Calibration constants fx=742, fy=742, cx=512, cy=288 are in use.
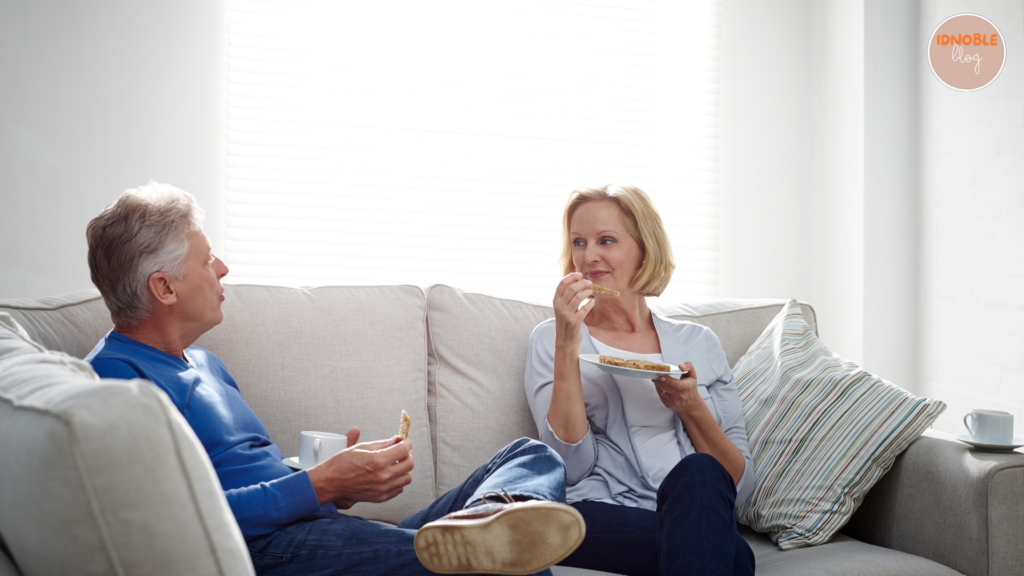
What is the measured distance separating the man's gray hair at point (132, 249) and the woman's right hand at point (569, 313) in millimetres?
791

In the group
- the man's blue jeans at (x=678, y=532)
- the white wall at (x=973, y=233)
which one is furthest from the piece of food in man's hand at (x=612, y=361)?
the white wall at (x=973, y=233)

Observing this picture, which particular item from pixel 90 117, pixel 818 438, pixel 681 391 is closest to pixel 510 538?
pixel 681 391

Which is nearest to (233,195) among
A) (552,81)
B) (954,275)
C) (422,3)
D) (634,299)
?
(422,3)

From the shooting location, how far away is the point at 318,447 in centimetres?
137

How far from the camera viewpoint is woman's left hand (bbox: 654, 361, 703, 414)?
163cm

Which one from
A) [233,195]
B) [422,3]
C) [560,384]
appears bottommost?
[560,384]

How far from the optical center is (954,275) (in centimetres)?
287

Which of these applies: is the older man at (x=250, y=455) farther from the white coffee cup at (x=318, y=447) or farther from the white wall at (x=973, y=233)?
the white wall at (x=973, y=233)

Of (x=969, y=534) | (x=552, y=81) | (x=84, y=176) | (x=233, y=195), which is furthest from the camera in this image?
(x=552, y=81)

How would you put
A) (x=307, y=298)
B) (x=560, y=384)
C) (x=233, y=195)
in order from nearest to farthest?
(x=560, y=384) < (x=307, y=298) < (x=233, y=195)

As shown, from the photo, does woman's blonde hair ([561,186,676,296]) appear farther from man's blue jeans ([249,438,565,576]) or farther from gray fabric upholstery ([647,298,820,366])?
man's blue jeans ([249,438,565,576])

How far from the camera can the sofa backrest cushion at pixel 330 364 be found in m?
1.80

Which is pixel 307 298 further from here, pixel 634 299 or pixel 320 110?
pixel 320 110

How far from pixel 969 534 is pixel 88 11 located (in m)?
3.18
